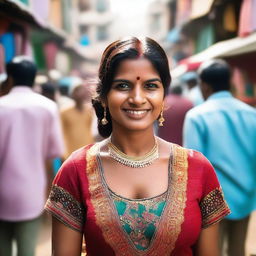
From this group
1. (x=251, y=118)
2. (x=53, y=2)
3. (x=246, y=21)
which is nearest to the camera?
(x=251, y=118)

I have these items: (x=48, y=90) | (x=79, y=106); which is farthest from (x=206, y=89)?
(x=48, y=90)

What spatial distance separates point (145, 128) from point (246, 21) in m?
10.7

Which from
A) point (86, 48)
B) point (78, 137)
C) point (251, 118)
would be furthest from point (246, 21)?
point (86, 48)

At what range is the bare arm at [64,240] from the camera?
1934mm

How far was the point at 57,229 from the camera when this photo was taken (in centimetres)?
196

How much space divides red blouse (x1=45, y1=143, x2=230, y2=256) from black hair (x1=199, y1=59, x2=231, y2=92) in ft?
6.24

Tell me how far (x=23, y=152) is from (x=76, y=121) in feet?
8.19

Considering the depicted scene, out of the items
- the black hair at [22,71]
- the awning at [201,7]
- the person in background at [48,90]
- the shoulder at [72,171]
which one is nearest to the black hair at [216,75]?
the black hair at [22,71]

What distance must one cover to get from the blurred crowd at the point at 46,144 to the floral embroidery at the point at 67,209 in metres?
1.76

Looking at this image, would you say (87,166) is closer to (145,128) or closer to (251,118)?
(145,128)

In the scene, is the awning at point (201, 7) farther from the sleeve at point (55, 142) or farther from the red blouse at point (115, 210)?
the red blouse at point (115, 210)

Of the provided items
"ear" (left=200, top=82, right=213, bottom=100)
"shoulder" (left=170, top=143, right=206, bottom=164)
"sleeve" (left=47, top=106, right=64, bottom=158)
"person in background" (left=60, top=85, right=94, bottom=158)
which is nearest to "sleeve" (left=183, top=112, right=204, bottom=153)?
"ear" (left=200, top=82, right=213, bottom=100)

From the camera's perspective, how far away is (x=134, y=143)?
2037mm

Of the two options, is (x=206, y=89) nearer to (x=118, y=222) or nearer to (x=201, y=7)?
(x=118, y=222)
